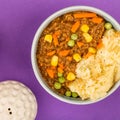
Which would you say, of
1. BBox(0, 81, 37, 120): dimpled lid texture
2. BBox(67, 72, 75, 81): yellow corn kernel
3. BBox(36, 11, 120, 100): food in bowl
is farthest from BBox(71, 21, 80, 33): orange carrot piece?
BBox(0, 81, 37, 120): dimpled lid texture

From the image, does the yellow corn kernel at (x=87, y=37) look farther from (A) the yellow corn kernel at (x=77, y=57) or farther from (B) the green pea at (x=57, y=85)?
(B) the green pea at (x=57, y=85)

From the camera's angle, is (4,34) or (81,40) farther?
(4,34)

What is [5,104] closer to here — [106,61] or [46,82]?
[46,82]

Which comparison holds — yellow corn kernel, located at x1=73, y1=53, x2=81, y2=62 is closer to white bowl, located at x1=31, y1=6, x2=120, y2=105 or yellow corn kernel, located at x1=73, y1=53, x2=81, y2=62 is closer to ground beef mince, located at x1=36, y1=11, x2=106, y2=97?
ground beef mince, located at x1=36, y1=11, x2=106, y2=97

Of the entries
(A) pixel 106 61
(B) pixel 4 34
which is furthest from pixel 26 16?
(A) pixel 106 61

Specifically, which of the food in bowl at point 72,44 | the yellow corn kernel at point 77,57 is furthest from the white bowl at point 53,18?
the yellow corn kernel at point 77,57

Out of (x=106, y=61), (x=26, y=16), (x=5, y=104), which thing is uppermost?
(x=26, y=16)
